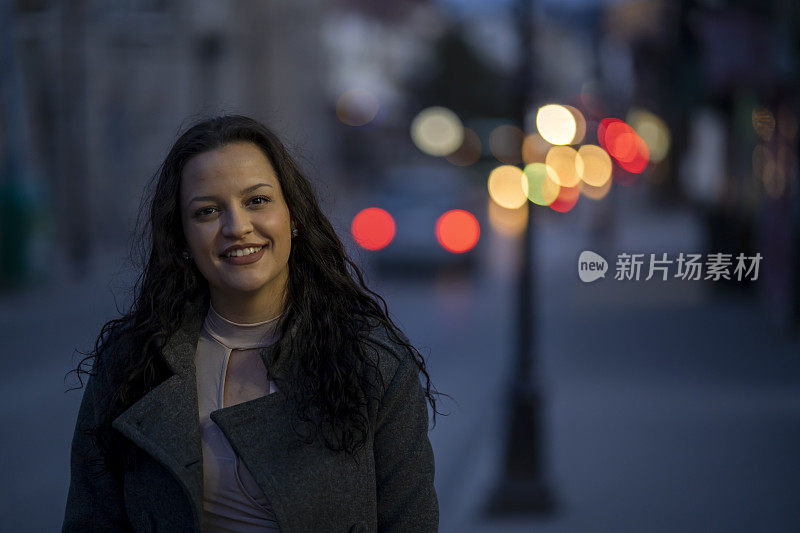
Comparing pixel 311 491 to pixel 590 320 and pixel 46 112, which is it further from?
pixel 46 112

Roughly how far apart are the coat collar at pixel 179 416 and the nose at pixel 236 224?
24cm

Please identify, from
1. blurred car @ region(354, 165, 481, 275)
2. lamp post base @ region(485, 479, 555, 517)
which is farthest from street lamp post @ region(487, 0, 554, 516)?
blurred car @ region(354, 165, 481, 275)

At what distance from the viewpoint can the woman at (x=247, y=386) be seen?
2.06m

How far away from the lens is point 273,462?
80.4 inches

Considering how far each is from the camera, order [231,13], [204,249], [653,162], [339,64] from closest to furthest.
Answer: [204,249] < [653,162] < [231,13] < [339,64]

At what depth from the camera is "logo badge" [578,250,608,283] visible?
4.45 meters

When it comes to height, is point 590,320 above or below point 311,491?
below

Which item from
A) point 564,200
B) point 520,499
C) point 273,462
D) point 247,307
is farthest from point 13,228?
point 564,200

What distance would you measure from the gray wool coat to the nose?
246 mm

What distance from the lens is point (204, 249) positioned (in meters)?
2.18

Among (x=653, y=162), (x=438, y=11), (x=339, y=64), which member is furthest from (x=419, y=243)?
(x=438, y=11)

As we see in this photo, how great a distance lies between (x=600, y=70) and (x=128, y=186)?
481 inches

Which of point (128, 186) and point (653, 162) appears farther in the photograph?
point (653, 162)

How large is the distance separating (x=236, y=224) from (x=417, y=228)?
15773mm
